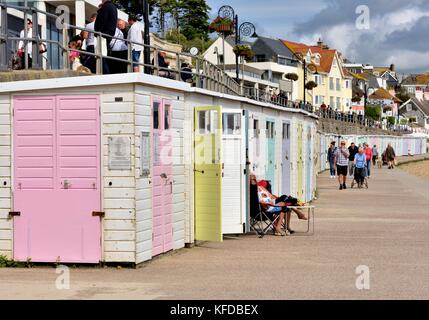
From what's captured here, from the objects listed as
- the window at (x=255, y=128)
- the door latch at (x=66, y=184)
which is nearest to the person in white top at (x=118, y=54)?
the door latch at (x=66, y=184)

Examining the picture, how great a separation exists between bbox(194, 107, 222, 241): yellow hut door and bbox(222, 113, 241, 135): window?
0.88 metres

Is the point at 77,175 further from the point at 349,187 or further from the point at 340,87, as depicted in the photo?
the point at 340,87

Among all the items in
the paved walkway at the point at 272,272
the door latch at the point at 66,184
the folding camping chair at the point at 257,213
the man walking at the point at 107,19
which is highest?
the man walking at the point at 107,19

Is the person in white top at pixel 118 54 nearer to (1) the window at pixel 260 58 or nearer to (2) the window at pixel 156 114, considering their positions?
(2) the window at pixel 156 114

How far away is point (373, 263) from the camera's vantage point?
555 inches

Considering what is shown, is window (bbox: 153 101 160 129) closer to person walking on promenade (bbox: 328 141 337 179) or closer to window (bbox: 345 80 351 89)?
person walking on promenade (bbox: 328 141 337 179)

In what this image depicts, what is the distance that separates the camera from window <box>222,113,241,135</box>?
676 inches

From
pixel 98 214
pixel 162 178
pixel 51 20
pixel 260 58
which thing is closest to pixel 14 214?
pixel 98 214

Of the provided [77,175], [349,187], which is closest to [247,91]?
[349,187]

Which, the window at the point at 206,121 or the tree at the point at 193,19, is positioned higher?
the tree at the point at 193,19

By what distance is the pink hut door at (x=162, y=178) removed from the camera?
1442cm

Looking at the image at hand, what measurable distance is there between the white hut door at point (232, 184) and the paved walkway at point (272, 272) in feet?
1.10

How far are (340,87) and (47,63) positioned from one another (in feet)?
392

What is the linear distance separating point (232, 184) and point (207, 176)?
4.41ft
